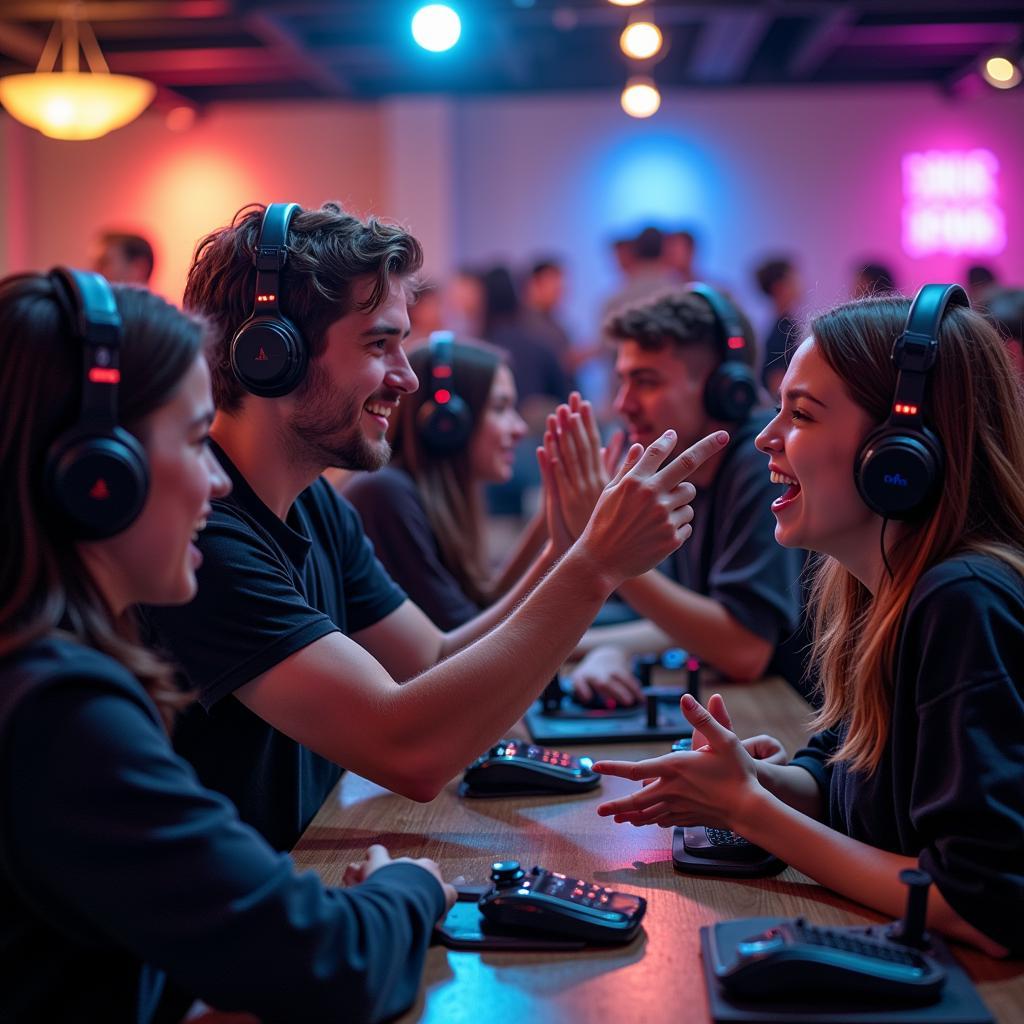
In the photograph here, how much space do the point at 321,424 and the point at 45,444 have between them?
25.9 inches

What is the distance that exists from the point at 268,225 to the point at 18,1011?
1.02m

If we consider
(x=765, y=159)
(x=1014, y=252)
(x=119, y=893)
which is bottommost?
(x=119, y=893)

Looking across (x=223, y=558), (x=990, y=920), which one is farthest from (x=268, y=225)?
(x=990, y=920)

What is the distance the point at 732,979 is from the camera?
954 mm

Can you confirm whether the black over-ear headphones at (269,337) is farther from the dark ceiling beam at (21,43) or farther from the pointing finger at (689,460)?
the dark ceiling beam at (21,43)

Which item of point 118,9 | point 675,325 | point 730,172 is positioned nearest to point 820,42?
point 730,172

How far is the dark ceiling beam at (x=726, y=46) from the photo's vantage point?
22.0 feet

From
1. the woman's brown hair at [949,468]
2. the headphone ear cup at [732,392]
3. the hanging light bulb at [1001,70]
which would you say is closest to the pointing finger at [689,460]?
the woman's brown hair at [949,468]

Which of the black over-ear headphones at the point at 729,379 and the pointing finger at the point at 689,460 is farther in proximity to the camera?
the black over-ear headphones at the point at 729,379

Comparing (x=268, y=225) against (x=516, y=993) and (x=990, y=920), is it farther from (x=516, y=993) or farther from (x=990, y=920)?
(x=990, y=920)

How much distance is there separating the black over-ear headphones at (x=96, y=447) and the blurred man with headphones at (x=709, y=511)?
3.67ft

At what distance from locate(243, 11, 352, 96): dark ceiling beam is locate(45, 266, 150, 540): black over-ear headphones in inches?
212

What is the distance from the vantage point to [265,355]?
149 cm

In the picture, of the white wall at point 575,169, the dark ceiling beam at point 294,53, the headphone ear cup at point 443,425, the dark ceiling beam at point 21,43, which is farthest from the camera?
the white wall at point 575,169
